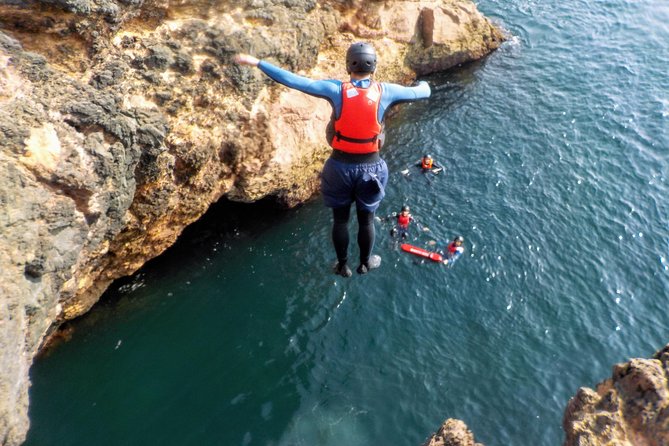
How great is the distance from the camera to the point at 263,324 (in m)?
14.6

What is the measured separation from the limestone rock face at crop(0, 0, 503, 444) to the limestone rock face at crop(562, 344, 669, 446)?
29.8ft

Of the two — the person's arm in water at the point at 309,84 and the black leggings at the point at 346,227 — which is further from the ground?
the person's arm in water at the point at 309,84

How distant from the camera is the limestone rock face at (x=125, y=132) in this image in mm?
7844

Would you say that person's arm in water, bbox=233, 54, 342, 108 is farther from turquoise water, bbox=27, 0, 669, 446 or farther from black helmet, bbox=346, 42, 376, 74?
turquoise water, bbox=27, 0, 669, 446

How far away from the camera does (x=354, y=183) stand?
25.8ft

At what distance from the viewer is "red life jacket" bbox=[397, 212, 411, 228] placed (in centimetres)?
1713

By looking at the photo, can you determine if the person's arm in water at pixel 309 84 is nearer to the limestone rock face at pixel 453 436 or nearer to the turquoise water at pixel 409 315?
the limestone rock face at pixel 453 436

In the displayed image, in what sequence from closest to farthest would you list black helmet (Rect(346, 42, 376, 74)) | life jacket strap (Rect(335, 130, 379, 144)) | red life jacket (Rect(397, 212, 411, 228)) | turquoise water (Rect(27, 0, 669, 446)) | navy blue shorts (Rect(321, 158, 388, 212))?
black helmet (Rect(346, 42, 376, 74))
life jacket strap (Rect(335, 130, 379, 144))
navy blue shorts (Rect(321, 158, 388, 212))
turquoise water (Rect(27, 0, 669, 446))
red life jacket (Rect(397, 212, 411, 228))

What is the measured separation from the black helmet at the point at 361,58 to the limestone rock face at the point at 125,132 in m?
5.68

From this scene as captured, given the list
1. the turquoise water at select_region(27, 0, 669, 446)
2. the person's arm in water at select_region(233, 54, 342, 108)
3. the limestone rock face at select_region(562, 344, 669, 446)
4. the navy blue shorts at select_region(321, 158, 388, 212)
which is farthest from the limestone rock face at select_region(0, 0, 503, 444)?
the limestone rock face at select_region(562, 344, 669, 446)

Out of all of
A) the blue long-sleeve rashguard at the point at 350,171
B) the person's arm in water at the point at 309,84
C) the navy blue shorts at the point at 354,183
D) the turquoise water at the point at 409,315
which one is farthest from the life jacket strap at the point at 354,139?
the turquoise water at the point at 409,315

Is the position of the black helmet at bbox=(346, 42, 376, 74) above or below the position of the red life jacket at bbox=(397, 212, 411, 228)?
above

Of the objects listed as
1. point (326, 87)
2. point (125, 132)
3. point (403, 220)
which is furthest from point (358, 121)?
point (403, 220)

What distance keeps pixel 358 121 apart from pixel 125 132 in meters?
5.87
